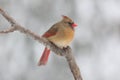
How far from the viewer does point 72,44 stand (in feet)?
20.2

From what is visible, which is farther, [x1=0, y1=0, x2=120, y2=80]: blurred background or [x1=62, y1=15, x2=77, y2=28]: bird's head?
[x1=0, y1=0, x2=120, y2=80]: blurred background

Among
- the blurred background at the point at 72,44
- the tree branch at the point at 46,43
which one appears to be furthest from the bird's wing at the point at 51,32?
the blurred background at the point at 72,44

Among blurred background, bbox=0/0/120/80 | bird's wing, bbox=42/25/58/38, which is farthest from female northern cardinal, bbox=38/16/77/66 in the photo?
blurred background, bbox=0/0/120/80

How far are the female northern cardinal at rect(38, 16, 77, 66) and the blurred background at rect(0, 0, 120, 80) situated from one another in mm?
2906

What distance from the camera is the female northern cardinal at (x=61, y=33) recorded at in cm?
260

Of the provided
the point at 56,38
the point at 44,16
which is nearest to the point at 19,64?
the point at 44,16

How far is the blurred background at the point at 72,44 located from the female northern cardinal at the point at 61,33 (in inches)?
114

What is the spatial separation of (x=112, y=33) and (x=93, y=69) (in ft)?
2.01

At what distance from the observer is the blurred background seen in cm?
588

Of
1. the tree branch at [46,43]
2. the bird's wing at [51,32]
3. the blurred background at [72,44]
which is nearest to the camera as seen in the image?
the tree branch at [46,43]

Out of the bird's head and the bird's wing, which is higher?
the bird's head

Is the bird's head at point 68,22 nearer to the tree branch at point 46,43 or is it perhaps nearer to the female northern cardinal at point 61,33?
the female northern cardinal at point 61,33

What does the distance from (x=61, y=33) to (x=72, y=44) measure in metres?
3.41

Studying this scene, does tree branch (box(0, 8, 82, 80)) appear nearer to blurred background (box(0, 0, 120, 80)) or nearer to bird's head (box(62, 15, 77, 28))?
bird's head (box(62, 15, 77, 28))
